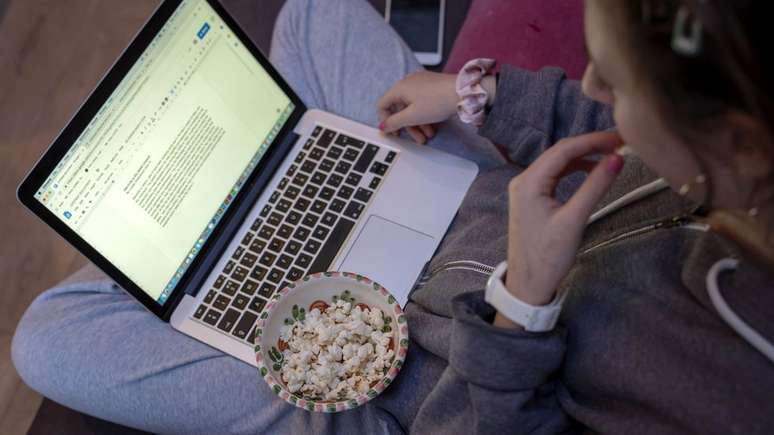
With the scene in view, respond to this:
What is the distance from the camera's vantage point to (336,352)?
806mm

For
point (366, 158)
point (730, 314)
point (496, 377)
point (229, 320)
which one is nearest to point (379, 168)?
point (366, 158)

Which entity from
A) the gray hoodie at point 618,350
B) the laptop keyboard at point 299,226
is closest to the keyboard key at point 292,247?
the laptop keyboard at point 299,226

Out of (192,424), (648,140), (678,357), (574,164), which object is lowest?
(192,424)

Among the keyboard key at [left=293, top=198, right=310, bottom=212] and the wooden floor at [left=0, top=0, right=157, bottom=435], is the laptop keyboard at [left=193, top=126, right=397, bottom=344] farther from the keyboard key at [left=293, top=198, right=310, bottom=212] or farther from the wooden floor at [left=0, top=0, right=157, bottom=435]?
the wooden floor at [left=0, top=0, right=157, bottom=435]

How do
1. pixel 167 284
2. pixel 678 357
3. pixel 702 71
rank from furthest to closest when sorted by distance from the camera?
pixel 167 284, pixel 678 357, pixel 702 71

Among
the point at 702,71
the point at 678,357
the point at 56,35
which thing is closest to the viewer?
the point at 702,71

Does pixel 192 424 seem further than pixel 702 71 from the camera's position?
Yes

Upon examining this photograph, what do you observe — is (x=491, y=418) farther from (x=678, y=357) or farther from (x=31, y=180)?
(x=31, y=180)

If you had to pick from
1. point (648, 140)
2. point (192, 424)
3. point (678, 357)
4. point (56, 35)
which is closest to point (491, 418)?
point (678, 357)

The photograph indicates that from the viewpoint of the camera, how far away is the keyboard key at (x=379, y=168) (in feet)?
3.32

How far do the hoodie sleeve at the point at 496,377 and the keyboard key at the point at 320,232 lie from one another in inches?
12.0

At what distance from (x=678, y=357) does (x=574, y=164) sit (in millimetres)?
229

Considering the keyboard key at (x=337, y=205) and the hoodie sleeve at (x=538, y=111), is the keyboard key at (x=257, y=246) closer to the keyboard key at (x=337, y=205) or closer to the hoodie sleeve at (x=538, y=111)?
the keyboard key at (x=337, y=205)

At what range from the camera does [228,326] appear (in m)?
0.90
